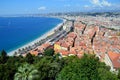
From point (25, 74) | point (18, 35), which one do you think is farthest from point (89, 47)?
point (18, 35)

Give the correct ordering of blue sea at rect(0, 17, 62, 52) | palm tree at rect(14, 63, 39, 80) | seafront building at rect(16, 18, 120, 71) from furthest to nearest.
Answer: blue sea at rect(0, 17, 62, 52), seafront building at rect(16, 18, 120, 71), palm tree at rect(14, 63, 39, 80)

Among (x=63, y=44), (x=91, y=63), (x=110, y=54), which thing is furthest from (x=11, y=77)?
(x=63, y=44)

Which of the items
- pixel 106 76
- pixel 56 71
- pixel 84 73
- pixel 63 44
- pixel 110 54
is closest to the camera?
pixel 84 73

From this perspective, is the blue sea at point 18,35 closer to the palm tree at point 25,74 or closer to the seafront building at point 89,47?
the seafront building at point 89,47

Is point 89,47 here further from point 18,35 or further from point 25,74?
point 18,35

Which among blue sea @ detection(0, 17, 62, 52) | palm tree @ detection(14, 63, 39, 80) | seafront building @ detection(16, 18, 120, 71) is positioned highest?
palm tree @ detection(14, 63, 39, 80)

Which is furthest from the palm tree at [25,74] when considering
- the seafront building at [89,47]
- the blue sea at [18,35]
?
the blue sea at [18,35]

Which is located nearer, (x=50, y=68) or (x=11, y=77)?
(x=11, y=77)

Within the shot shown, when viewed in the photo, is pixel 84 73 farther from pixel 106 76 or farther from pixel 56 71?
pixel 56 71

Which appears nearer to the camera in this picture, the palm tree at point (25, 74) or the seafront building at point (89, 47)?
the palm tree at point (25, 74)

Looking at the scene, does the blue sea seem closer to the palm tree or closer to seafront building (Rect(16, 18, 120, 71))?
seafront building (Rect(16, 18, 120, 71))

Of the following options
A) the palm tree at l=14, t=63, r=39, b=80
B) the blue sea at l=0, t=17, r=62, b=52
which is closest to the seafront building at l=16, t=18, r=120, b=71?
the blue sea at l=0, t=17, r=62, b=52
